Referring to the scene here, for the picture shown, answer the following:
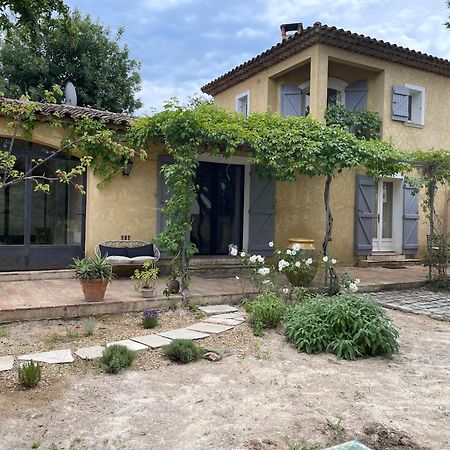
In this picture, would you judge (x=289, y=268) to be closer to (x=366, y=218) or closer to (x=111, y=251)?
(x=111, y=251)

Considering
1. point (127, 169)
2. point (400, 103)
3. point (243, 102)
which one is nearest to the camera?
point (127, 169)

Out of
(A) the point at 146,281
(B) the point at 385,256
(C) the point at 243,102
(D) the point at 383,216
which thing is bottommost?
(A) the point at 146,281

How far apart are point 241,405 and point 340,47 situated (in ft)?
30.6

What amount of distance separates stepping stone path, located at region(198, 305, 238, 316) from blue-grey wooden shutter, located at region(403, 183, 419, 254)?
22.9 ft

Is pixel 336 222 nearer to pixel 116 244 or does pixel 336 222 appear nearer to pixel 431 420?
pixel 116 244

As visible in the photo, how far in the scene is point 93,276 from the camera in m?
5.64

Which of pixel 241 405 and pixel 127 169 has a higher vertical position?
pixel 127 169

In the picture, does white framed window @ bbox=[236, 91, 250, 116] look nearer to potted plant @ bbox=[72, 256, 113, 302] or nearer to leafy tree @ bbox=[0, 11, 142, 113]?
leafy tree @ bbox=[0, 11, 142, 113]

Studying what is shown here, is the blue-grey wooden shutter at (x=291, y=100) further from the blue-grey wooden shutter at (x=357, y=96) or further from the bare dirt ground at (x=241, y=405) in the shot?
the bare dirt ground at (x=241, y=405)

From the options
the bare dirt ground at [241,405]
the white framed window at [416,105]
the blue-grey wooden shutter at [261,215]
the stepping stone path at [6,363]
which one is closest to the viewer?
the bare dirt ground at [241,405]

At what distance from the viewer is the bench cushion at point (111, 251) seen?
7.67 meters

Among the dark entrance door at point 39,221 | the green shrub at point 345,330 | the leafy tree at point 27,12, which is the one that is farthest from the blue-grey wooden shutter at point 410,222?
the leafy tree at point 27,12

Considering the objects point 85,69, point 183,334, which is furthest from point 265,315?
point 85,69

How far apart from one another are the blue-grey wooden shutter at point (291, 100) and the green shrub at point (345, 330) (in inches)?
305
